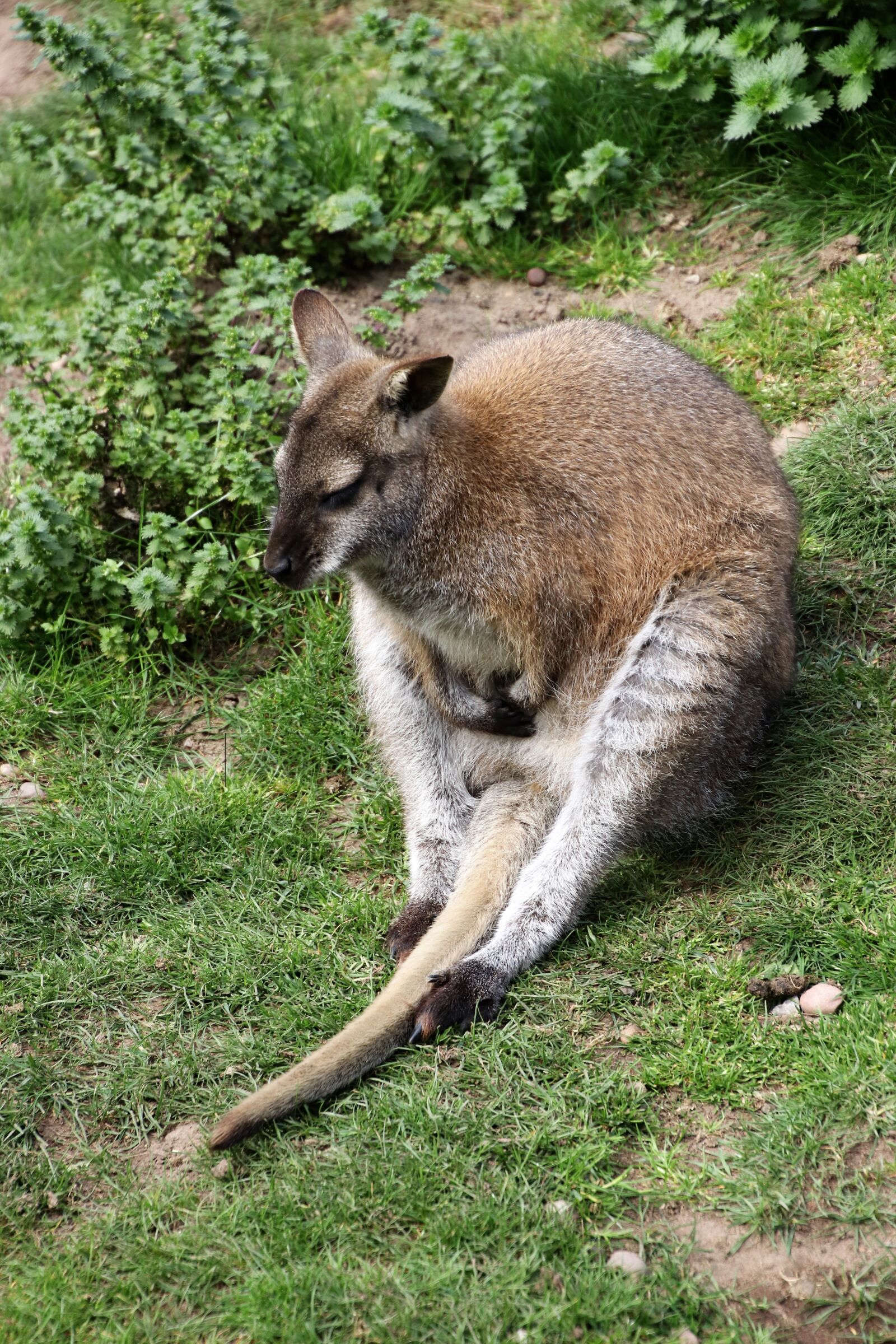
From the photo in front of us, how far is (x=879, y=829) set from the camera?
4270 millimetres

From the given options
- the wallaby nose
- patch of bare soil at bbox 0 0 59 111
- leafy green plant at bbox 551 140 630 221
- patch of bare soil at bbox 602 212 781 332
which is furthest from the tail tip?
patch of bare soil at bbox 0 0 59 111

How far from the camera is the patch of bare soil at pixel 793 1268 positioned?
3.06 meters

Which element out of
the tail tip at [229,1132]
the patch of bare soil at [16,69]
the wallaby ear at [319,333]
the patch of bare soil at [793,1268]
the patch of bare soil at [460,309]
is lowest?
the patch of bare soil at [793,1268]

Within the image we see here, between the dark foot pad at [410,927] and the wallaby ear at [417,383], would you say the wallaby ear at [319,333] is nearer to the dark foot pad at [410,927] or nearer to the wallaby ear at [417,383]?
the wallaby ear at [417,383]

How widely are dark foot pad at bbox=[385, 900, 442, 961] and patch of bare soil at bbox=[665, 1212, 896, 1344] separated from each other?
1231 mm

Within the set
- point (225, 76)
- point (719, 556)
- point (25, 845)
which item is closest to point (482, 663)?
point (719, 556)

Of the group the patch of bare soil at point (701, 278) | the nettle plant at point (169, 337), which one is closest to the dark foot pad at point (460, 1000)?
the nettle plant at point (169, 337)

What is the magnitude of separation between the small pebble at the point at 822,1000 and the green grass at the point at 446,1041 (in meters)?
0.04

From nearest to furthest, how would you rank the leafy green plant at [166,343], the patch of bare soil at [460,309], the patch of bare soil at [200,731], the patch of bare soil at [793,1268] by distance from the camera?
1. the patch of bare soil at [793,1268]
2. the patch of bare soil at [200,731]
3. the leafy green plant at [166,343]
4. the patch of bare soil at [460,309]

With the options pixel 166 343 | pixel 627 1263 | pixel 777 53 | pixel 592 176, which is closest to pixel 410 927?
pixel 627 1263

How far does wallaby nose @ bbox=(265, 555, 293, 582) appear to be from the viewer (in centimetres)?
404

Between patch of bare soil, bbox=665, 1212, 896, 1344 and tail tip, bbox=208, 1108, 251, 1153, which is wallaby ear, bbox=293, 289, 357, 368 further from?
patch of bare soil, bbox=665, 1212, 896, 1344

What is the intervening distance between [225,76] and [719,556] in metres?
3.45

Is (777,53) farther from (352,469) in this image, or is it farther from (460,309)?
(352,469)
